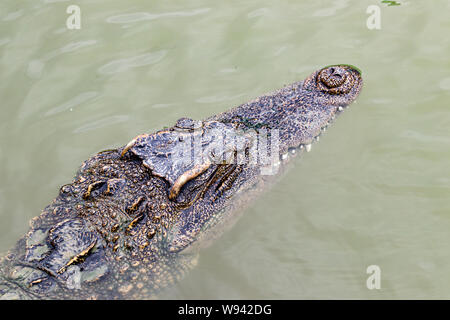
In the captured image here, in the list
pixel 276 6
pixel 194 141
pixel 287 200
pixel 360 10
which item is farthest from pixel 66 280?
pixel 360 10

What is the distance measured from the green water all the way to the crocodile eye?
1.92 ft

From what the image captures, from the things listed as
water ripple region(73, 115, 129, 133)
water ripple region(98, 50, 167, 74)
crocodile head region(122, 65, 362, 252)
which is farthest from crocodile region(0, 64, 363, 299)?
water ripple region(98, 50, 167, 74)

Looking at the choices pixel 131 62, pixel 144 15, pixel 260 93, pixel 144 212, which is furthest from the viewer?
pixel 144 15

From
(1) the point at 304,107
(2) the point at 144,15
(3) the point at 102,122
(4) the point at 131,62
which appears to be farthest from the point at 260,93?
(2) the point at 144,15

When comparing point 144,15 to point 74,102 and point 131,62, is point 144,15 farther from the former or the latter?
point 74,102

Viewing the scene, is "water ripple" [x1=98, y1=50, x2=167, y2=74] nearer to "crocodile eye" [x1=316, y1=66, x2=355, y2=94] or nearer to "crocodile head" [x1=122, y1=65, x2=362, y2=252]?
"crocodile head" [x1=122, y1=65, x2=362, y2=252]

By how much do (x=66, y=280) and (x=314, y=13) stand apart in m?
4.60

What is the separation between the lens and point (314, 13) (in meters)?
5.48

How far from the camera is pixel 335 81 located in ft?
→ 13.0

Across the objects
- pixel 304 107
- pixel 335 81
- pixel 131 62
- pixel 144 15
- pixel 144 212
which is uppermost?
pixel 144 15

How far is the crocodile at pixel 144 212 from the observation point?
9.50 feet

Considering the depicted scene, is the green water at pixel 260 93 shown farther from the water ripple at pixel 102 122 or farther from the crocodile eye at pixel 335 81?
the crocodile eye at pixel 335 81

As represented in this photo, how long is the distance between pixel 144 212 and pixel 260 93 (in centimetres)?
242

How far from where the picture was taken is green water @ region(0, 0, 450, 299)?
3594 mm
